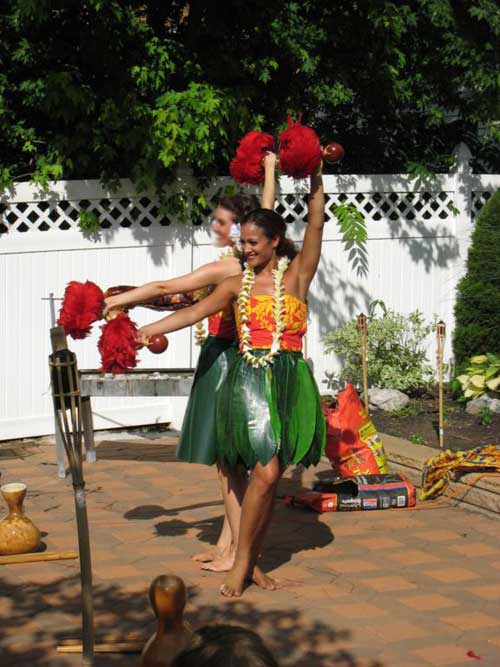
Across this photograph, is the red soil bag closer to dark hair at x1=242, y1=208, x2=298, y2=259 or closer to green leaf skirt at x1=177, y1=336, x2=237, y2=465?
green leaf skirt at x1=177, y1=336, x2=237, y2=465

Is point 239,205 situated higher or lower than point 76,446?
higher

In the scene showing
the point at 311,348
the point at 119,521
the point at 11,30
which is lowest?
the point at 119,521

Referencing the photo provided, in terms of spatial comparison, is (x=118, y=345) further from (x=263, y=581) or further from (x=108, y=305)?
(x=263, y=581)

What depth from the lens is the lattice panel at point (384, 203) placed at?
9.44 meters

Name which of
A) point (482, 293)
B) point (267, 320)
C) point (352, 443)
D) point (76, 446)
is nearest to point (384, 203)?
point (482, 293)

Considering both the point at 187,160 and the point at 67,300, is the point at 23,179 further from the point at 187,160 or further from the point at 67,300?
the point at 67,300

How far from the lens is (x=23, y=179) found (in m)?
9.21

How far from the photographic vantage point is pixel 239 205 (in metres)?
5.61

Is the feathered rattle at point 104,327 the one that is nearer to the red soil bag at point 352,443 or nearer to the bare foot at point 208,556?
the bare foot at point 208,556

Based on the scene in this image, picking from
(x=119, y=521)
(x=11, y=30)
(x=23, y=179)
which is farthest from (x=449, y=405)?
(x=11, y=30)

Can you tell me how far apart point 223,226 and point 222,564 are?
5.74ft

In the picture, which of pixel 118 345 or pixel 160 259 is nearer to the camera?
pixel 118 345

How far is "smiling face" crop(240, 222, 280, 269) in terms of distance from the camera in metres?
5.06

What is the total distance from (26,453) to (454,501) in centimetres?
335
